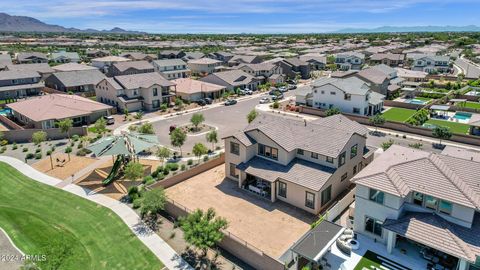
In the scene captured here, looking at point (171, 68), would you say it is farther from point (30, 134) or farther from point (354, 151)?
point (354, 151)

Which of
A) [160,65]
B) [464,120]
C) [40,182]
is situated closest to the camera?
[40,182]

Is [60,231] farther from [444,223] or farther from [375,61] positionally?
[375,61]

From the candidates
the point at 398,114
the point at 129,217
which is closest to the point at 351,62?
the point at 398,114

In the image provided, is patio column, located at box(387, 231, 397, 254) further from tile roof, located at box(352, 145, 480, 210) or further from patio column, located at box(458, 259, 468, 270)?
patio column, located at box(458, 259, 468, 270)

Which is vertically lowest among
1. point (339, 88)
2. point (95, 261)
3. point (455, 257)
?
point (95, 261)

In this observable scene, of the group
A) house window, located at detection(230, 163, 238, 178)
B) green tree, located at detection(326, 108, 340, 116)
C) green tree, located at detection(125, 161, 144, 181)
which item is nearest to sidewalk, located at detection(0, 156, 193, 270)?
green tree, located at detection(125, 161, 144, 181)

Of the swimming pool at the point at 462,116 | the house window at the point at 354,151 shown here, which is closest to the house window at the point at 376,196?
the house window at the point at 354,151

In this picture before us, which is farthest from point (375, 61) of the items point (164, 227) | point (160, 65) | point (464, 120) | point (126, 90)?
point (164, 227)

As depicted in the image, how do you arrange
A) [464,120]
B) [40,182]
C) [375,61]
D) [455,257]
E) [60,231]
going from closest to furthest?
1. [455,257]
2. [60,231]
3. [40,182]
4. [464,120]
5. [375,61]
